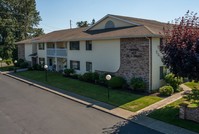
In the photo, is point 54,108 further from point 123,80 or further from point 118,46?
point 118,46

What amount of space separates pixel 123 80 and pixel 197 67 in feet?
30.9

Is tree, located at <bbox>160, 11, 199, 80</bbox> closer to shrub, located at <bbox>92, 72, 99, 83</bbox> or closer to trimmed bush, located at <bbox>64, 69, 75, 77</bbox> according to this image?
shrub, located at <bbox>92, 72, 99, 83</bbox>

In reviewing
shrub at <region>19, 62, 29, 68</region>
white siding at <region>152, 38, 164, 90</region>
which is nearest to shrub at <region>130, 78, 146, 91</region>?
white siding at <region>152, 38, 164, 90</region>

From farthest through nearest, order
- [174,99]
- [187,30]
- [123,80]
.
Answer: [123,80]
[174,99]
[187,30]

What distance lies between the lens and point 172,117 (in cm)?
1174

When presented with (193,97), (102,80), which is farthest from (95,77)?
(193,97)

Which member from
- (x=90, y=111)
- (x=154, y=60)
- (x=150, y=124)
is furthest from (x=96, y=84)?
(x=150, y=124)

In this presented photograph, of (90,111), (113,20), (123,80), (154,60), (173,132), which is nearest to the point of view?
(173,132)

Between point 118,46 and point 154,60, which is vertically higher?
point 118,46

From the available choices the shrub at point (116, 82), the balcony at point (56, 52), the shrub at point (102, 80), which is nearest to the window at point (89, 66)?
the shrub at point (102, 80)

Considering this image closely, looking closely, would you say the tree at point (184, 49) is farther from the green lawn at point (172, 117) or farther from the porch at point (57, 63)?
the porch at point (57, 63)

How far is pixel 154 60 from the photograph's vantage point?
18.2m

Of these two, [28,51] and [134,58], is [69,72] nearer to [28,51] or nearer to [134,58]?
[134,58]

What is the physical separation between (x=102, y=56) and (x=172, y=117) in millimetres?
12037
